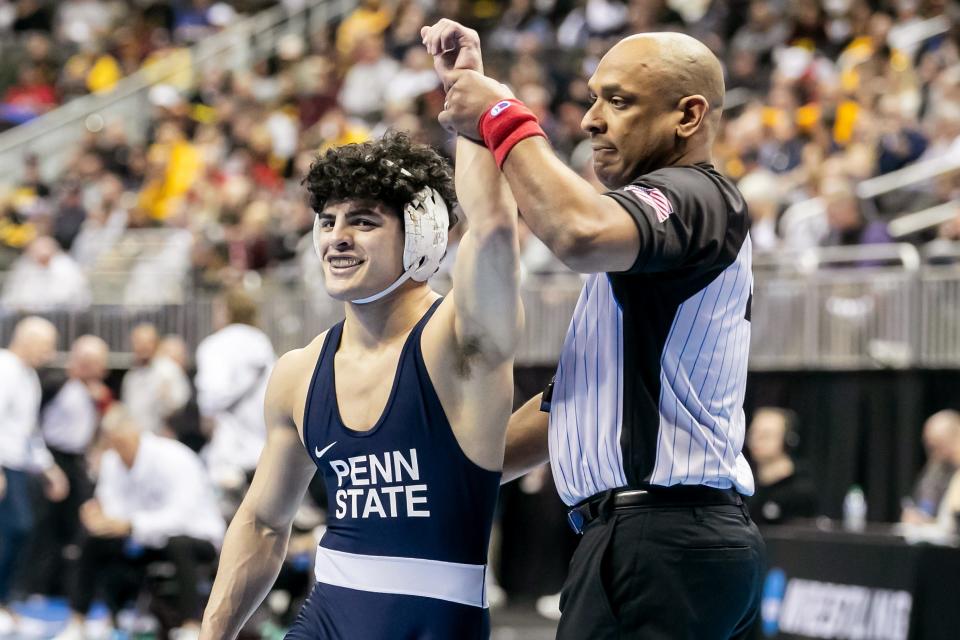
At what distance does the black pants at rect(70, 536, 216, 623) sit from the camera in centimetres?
990

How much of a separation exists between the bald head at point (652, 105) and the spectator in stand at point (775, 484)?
5.81 m

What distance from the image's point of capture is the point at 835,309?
414 inches

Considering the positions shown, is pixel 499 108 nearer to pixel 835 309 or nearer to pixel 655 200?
pixel 655 200

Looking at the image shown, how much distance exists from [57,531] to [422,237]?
8652mm

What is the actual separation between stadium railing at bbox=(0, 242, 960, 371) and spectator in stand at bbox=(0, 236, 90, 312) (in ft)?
9.30

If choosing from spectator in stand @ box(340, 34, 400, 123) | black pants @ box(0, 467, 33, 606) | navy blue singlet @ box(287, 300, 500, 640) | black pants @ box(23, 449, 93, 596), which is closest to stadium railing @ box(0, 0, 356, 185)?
spectator in stand @ box(340, 34, 400, 123)

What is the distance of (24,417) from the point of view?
1092cm

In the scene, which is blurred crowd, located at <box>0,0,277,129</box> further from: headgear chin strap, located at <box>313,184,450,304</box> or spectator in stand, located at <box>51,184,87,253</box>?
headgear chin strap, located at <box>313,184,450,304</box>

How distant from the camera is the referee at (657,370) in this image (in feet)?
11.2

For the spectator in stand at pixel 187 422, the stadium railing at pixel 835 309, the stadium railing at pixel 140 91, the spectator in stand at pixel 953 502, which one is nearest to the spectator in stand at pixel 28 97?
the stadium railing at pixel 140 91

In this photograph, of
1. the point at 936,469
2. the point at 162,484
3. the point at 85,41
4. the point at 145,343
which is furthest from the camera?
the point at 85,41

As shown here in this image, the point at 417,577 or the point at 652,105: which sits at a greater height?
the point at 652,105

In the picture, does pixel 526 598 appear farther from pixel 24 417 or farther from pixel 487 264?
pixel 487 264

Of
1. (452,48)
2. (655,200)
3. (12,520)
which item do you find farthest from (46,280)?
(655,200)
